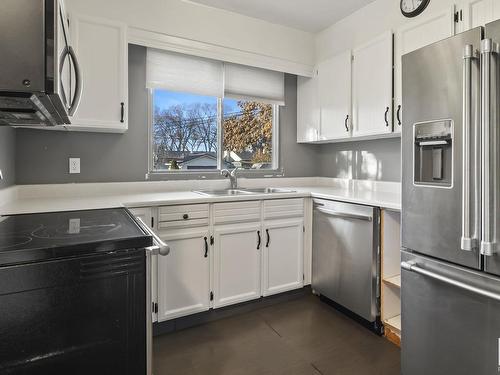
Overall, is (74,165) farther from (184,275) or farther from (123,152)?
(184,275)

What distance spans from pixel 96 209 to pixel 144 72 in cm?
140

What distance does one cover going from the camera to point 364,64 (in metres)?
2.57

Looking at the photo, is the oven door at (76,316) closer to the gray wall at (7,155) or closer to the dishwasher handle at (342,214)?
the gray wall at (7,155)

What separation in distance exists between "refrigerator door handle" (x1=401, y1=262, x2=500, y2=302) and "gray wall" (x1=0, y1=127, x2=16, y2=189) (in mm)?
2295

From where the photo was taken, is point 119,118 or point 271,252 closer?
point 119,118

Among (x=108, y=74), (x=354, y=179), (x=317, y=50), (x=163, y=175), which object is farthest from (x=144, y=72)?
(x=354, y=179)

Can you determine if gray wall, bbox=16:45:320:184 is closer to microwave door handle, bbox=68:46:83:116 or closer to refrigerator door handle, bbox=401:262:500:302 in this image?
microwave door handle, bbox=68:46:83:116

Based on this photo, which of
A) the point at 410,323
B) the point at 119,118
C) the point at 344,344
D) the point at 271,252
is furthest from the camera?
the point at 271,252

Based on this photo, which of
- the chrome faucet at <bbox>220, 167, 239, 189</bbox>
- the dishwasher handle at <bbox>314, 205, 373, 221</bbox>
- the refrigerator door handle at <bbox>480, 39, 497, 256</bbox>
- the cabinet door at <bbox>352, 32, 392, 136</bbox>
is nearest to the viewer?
the refrigerator door handle at <bbox>480, 39, 497, 256</bbox>

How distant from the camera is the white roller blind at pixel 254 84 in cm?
292

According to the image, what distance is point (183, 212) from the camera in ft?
6.99

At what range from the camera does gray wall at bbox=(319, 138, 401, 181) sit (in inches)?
105

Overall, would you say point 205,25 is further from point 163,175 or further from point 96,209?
point 96,209

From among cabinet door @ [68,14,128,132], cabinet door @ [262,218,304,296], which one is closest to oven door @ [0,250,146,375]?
cabinet door @ [68,14,128,132]
